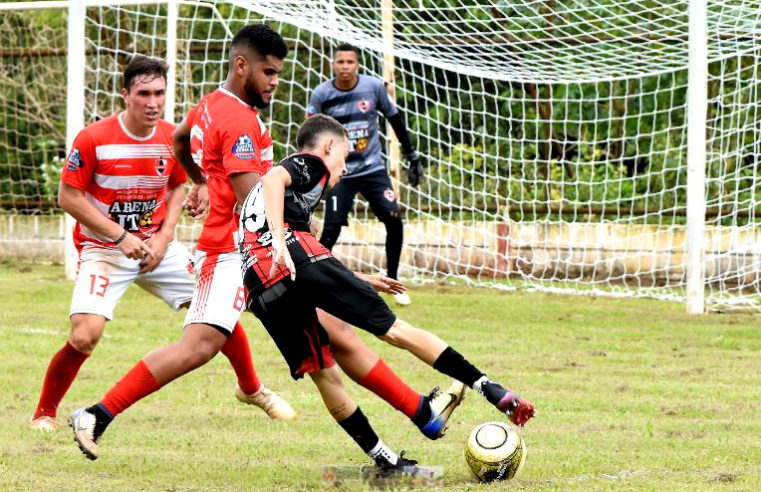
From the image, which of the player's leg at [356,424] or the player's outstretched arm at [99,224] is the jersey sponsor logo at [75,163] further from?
the player's leg at [356,424]

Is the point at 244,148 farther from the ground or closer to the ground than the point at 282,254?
farther from the ground

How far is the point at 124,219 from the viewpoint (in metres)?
6.28

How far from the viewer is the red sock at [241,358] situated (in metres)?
6.22

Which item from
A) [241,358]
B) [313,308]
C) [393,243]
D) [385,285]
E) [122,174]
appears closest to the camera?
[313,308]

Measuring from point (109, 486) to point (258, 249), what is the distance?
1085 millimetres

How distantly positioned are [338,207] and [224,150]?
5648mm

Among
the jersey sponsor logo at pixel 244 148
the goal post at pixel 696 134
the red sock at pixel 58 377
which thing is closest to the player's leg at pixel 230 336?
the red sock at pixel 58 377

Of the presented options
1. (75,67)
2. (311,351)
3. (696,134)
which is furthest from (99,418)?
(75,67)

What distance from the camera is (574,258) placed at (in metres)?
13.6

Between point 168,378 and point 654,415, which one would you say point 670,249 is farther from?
point 168,378

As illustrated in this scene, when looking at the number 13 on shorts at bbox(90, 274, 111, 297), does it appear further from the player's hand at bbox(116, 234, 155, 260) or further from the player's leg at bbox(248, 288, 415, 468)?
the player's leg at bbox(248, 288, 415, 468)

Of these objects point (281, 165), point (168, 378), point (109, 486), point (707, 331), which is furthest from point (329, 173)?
point (707, 331)

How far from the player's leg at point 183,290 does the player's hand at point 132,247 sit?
294 millimetres

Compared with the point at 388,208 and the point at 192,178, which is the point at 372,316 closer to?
the point at 192,178
